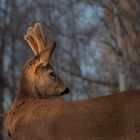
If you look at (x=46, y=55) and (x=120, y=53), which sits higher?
(x=46, y=55)

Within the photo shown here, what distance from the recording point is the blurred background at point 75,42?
715 inches

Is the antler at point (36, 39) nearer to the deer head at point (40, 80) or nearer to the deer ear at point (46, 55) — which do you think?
the deer head at point (40, 80)

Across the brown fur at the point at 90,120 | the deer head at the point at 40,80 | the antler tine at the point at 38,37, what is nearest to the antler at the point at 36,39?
the antler tine at the point at 38,37

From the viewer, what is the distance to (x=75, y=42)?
2300 centimetres

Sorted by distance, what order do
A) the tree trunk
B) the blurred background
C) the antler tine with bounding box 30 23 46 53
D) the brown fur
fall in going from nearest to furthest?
the brown fur, the antler tine with bounding box 30 23 46 53, the tree trunk, the blurred background

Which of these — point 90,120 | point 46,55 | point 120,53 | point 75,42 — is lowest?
point 75,42

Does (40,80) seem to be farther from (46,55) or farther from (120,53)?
(120,53)

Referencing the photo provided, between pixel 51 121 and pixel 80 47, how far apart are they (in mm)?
16964

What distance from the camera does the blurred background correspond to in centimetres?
1817

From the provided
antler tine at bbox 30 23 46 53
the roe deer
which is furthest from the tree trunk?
the roe deer

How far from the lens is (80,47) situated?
2392 cm

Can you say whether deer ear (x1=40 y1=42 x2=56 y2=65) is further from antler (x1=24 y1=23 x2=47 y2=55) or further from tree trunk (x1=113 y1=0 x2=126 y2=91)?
tree trunk (x1=113 y1=0 x2=126 y2=91)

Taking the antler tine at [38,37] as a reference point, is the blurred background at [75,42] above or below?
below

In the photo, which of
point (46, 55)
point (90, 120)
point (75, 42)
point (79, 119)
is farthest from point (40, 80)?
point (75, 42)
